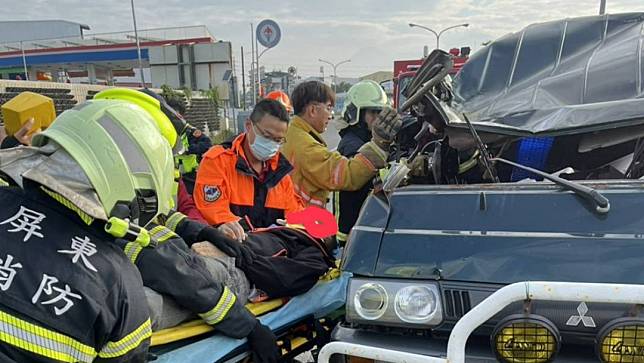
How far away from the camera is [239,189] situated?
10.0ft

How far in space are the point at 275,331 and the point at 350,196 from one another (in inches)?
62.3

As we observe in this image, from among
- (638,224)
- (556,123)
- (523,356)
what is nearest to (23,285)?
(523,356)

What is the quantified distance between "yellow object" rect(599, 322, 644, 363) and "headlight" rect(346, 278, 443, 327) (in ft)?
1.61

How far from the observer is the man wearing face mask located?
2971 mm

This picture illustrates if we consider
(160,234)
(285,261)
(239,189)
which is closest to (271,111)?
(239,189)

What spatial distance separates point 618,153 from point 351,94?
6.92 feet

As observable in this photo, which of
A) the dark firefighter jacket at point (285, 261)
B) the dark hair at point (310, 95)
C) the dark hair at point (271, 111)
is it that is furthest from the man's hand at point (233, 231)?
the dark hair at point (310, 95)

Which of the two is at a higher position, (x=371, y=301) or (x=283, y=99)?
(x=283, y=99)

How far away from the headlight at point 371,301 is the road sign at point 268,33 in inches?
600

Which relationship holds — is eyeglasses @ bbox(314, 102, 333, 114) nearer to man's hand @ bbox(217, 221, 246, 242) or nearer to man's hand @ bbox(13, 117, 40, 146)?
man's hand @ bbox(217, 221, 246, 242)

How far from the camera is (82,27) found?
65.7 m

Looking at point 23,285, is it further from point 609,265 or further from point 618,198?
point 618,198

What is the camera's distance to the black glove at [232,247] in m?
2.26

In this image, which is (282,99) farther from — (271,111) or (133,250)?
(133,250)
